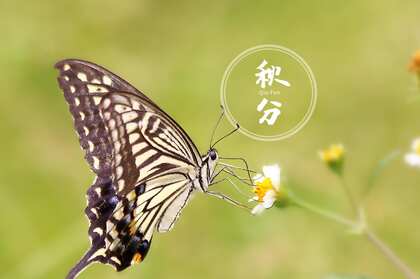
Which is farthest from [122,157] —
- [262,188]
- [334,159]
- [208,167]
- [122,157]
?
[334,159]

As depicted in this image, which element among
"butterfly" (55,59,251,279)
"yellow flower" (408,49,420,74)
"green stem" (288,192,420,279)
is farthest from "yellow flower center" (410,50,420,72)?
"butterfly" (55,59,251,279)

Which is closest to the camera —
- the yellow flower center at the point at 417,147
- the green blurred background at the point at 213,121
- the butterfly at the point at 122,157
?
the yellow flower center at the point at 417,147

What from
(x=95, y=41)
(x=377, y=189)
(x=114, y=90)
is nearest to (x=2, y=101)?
(x=95, y=41)

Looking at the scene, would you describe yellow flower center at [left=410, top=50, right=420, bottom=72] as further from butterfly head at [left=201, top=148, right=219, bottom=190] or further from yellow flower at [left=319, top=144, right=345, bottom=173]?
butterfly head at [left=201, top=148, right=219, bottom=190]

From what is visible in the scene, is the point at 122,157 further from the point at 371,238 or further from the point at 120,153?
the point at 371,238

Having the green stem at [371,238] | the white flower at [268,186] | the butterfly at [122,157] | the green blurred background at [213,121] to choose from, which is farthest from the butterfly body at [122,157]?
the green blurred background at [213,121]

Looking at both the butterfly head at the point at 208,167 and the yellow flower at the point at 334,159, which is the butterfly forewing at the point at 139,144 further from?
the yellow flower at the point at 334,159

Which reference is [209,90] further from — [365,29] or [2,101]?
[2,101]
